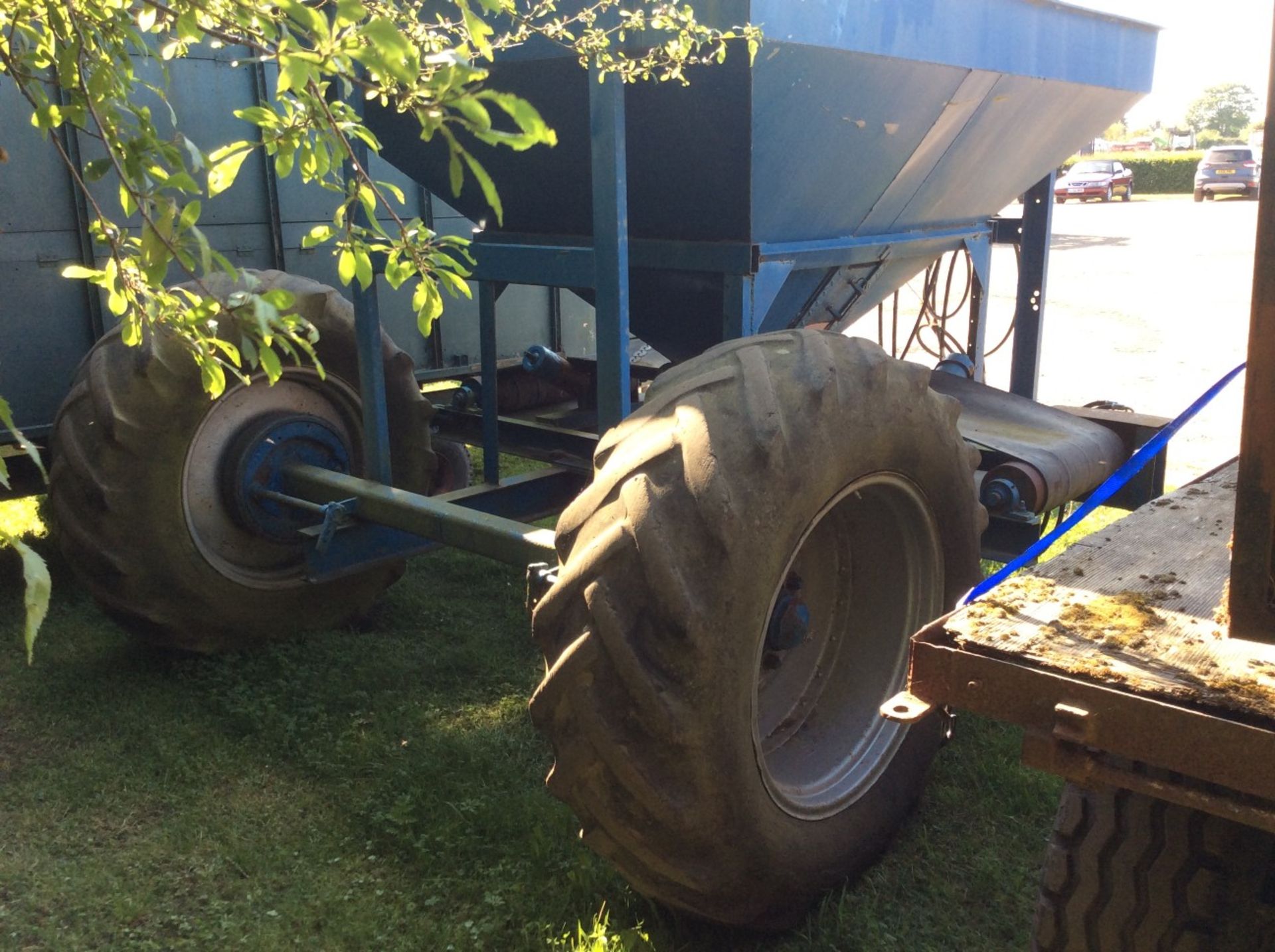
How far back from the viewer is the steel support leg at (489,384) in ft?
13.1

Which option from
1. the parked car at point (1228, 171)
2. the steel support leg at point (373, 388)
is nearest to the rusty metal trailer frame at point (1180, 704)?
the steel support leg at point (373, 388)

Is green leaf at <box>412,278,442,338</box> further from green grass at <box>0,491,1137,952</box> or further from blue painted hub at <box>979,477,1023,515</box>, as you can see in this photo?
blue painted hub at <box>979,477,1023,515</box>

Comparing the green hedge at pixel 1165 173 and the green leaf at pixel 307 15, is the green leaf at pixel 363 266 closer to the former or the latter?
the green leaf at pixel 307 15

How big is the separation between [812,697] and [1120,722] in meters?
1.66

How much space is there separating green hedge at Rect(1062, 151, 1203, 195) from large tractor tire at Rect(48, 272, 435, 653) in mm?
43455

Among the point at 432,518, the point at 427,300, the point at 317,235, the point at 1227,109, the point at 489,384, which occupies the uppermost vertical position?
the point at 1227,109

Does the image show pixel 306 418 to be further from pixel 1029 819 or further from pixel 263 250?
pixel 1029 819

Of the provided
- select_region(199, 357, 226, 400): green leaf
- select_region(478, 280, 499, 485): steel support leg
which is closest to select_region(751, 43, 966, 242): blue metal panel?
select_region(478, 280, 499, 485): steel support leg

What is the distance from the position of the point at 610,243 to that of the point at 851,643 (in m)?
1.28

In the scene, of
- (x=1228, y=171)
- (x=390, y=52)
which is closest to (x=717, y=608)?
(x=390, y=52)

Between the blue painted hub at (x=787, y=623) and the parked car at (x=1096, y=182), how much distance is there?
122 ft

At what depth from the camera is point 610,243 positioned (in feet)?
10.3

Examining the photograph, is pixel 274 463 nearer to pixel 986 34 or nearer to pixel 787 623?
pixel 787 623

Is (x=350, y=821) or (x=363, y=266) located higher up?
(x=363, y=266)
